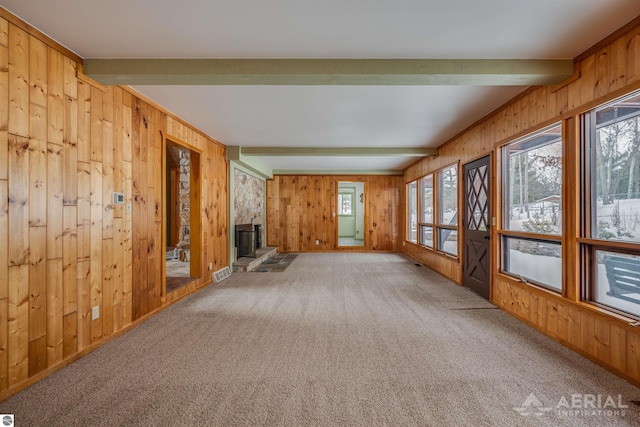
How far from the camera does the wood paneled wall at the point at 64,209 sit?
1876mm

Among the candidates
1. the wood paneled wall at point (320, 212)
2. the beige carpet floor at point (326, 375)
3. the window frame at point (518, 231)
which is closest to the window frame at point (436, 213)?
the wood paneled wall at point (320, 212)

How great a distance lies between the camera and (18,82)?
192 cm

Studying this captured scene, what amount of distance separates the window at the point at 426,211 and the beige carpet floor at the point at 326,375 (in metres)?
3.17

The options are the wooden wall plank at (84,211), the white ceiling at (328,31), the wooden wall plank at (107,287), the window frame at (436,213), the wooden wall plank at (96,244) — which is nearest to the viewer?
the white ceiling at (328,31)

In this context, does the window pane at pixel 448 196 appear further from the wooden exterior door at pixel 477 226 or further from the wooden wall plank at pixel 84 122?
the wooden wall plank at pixel 84 122

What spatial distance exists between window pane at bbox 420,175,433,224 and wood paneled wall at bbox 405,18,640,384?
2.82m

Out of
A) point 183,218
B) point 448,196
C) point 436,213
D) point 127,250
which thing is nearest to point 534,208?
point 448,196

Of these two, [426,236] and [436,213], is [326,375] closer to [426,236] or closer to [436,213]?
[436,213]

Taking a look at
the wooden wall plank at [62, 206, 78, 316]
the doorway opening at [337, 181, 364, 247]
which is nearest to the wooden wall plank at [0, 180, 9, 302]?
the wooden wall plank at [62, 206, 78, 316]

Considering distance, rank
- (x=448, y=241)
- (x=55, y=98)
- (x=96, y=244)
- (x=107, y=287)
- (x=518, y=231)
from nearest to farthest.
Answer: (x=55, y=98), (x=96, y=244), (x=107, y=287), (x=518, y=231), (x=448, y=241)

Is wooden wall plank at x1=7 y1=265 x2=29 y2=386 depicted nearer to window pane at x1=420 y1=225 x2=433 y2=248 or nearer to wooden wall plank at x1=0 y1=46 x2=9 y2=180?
wooden wall plank at x1=0 y1=46 x2=9 y2=180

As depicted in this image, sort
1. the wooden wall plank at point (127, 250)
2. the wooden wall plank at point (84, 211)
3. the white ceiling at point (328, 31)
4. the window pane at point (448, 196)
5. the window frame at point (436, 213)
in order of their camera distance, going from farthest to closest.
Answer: the window pane at point (448, 196) → the window frame at point (436, 213) → the wooden wall plank at point (127, 250) → the wooden wall plank at point (84, 211) → the white ceiling at point (328, 31)

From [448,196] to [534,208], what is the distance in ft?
8.11

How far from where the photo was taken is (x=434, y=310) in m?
3.46
